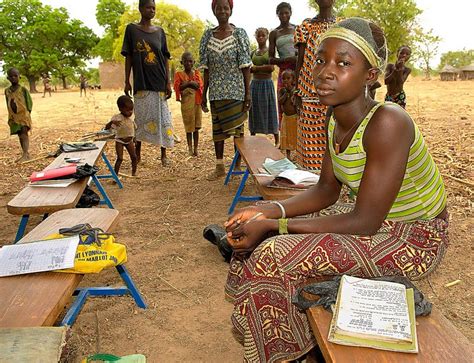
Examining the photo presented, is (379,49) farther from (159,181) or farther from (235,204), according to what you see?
(159,181)

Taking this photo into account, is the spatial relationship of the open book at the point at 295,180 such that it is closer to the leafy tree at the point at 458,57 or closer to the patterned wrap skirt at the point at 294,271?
the patterned wrap skirt at the point at 294,271

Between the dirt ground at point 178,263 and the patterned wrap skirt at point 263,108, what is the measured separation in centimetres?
93

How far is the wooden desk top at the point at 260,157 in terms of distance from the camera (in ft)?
10.0

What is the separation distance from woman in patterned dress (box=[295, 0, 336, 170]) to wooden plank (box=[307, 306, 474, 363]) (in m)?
2.78

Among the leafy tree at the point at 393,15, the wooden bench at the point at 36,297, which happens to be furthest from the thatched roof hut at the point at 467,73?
the wooden bench at the point at 36,297

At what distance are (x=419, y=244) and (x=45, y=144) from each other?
865cm

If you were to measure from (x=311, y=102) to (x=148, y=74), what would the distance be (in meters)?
2.72

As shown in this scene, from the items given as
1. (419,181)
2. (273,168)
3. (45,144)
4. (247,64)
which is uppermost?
(247,64)

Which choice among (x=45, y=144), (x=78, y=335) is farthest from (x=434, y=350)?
(x=45, y=144)

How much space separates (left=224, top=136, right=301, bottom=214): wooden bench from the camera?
307 centimetres

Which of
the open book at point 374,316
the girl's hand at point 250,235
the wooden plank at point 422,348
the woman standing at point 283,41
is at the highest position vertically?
the woman standing at point 283,41

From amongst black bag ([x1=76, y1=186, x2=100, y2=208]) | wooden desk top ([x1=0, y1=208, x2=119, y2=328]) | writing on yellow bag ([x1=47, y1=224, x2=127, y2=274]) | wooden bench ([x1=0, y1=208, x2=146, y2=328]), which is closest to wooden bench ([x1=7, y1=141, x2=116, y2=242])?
wooden bench ([x1=0, y1=208, x2=146, y2=328])

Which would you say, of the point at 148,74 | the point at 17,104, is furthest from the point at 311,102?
the point at 17,104

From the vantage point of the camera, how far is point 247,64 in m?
5.52
